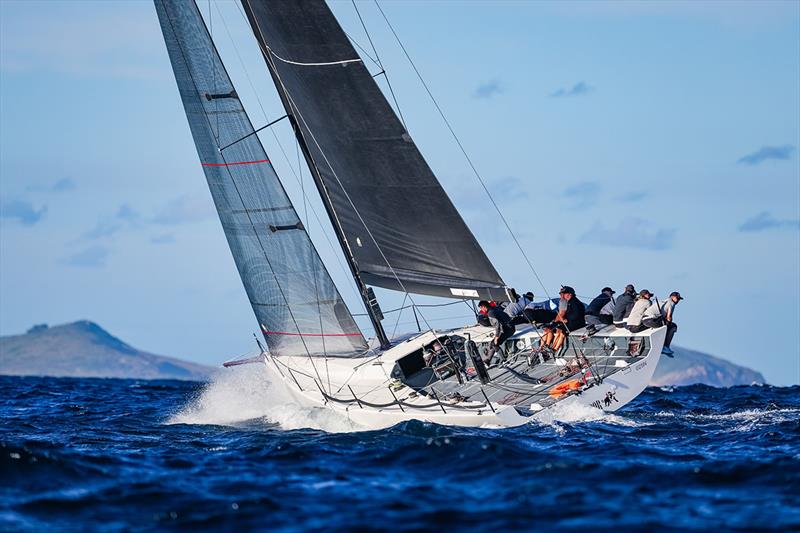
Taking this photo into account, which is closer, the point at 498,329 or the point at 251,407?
the point at 498,329

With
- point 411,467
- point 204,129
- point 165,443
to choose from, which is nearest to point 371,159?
point 204,129

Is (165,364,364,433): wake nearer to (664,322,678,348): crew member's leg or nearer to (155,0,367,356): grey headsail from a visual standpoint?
(155,0,367,356): grey headsail

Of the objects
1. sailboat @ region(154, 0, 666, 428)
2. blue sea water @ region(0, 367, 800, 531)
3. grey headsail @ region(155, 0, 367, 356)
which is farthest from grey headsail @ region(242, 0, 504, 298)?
blue sea water @ region(0, 367, 800, 531)

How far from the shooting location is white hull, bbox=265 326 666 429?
17.3 meters

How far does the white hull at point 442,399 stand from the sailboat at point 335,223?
6 cm

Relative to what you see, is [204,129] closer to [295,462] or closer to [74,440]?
[74,440]

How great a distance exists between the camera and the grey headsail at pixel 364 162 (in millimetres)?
21047

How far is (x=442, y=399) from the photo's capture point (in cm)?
1823

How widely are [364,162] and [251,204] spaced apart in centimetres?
237

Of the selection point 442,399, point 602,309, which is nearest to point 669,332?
point 602,309

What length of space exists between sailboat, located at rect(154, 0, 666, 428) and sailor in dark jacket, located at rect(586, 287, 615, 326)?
1.01 ft

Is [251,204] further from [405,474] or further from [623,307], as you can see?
[405,474]

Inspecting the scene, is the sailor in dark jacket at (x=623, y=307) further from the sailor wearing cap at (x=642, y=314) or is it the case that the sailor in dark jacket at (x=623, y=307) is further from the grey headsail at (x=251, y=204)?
the grey headsail at (x=251, y=204)

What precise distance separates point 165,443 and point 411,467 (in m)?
5.33
